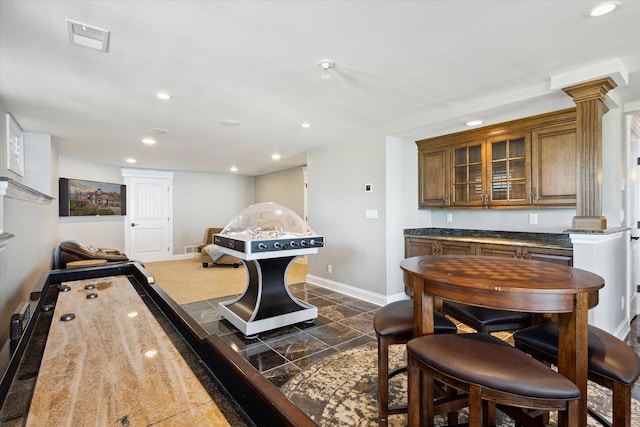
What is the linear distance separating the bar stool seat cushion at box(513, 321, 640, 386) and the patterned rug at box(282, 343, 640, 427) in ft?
2.09

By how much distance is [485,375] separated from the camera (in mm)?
1160

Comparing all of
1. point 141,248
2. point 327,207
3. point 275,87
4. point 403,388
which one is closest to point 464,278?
point 403,388

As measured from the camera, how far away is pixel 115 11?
171 centimetres

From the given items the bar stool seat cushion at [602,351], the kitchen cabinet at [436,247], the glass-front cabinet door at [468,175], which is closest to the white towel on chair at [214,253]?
the kitchen cabinet at [436,247]

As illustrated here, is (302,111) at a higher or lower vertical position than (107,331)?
higher

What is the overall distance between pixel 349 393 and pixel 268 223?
6.62ft

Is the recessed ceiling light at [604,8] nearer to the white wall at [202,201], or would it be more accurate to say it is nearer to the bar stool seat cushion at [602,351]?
the bar stool seat cushion at [602,351]

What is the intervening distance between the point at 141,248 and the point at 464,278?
7.93 meters

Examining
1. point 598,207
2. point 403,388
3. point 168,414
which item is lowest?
point 403,388

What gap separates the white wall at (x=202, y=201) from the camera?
820 centimetres

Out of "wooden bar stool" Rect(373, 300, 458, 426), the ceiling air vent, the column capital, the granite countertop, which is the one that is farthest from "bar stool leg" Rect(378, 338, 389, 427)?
the column capital

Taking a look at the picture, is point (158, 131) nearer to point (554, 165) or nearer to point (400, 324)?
point (400, 324)

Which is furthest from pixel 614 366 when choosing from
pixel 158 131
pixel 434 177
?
pixel 158 131

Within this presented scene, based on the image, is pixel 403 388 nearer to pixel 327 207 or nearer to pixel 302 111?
pixel 302 111
